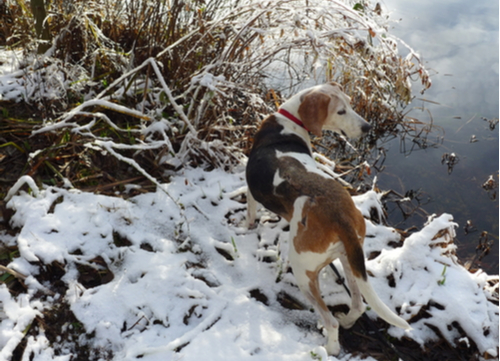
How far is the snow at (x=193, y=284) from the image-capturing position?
2094 mm

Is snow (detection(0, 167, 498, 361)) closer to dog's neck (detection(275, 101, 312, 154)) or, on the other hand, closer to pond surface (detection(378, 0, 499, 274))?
dog's neck (detection(275, 101, 312, 154))

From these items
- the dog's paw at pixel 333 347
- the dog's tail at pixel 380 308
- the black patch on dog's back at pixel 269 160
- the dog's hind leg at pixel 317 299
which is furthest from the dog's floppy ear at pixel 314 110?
the dog's paw at pixel 333 347

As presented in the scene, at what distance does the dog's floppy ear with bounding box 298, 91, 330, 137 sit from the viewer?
2.85 meters

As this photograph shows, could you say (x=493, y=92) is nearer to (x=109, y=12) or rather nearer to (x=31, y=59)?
(x=109, y=12)

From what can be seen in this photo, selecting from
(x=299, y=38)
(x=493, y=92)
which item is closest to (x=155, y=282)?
(x=299, y=38)

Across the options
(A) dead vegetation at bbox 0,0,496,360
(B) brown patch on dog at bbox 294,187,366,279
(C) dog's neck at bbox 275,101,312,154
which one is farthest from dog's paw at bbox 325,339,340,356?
(C) dog's neck at bbox 275,101,312,154

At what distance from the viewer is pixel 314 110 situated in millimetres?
2852

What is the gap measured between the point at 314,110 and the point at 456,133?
3067 mm

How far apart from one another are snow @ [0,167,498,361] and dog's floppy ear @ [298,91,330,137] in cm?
80

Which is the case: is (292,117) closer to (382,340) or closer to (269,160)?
(269,160)

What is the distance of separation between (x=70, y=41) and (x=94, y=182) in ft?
5.15

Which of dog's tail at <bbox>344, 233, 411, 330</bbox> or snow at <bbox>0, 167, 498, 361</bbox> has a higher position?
dog's tail at <bbox>344, 233, 411, 330</bbox>

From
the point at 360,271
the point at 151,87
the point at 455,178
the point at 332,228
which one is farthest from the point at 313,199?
Result: the point at 455,178

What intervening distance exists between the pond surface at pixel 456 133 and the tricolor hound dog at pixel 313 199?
62.1 inches
